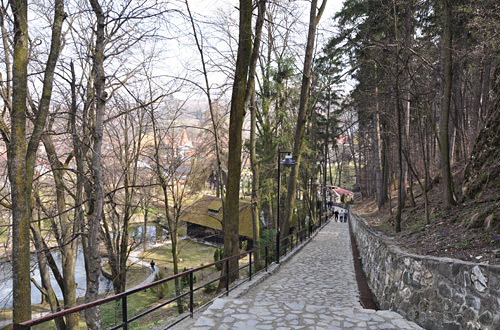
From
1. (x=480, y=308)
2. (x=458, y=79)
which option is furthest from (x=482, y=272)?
(x=458, y=79)

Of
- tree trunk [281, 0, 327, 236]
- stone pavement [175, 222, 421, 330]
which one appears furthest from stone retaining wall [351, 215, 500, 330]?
tree trunk [281, 0, 327, 236]

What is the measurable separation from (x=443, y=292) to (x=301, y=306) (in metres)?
2.64

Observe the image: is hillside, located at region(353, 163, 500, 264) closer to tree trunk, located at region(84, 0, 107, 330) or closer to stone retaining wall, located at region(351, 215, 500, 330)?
stone retaining wall, located at region(351, 215, 500, 330)

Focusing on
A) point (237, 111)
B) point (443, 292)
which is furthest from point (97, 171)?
point (443, 292)

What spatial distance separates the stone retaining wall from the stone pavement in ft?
1.23

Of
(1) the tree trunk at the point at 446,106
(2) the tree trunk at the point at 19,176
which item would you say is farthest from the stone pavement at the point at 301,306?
(1) the tree trunk at the point at 446,106

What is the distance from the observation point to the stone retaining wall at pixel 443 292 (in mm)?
4090

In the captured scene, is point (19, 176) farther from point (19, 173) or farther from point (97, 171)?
point (97, 171)

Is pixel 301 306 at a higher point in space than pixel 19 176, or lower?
lower

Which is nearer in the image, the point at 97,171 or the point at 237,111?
the point at 97,171

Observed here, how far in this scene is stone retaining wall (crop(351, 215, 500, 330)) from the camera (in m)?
4.09

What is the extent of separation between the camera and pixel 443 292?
16.4 ft

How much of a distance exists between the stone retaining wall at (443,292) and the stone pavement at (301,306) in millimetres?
376

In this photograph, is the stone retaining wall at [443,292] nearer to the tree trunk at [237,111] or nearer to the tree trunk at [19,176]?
the tree trunk at [237,111]
